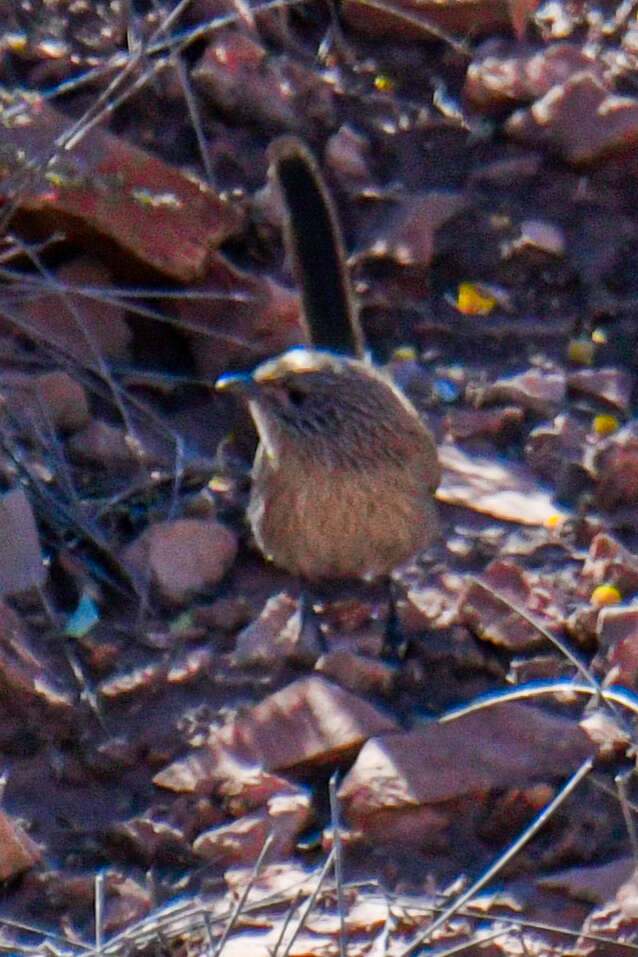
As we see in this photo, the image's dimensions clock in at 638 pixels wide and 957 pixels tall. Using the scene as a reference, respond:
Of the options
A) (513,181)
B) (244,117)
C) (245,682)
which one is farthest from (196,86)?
(245,682)

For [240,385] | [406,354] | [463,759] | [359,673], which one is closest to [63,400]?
[240,385]

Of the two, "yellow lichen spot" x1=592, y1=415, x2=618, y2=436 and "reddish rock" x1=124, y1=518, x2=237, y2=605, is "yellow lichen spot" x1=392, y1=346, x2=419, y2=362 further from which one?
"reddish rock" x1=124, y1=518, x2=237, y2=605

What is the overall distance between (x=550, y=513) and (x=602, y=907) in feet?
6.05

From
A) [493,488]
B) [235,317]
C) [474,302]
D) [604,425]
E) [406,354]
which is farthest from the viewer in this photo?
[474,302]

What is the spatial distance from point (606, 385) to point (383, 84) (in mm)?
1772

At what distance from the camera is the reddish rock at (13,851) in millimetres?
3732

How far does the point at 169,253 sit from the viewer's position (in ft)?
18.4

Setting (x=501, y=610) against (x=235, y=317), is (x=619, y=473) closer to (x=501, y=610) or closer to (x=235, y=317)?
(x=501, y=610)

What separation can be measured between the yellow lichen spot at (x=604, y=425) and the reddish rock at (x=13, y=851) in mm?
2518

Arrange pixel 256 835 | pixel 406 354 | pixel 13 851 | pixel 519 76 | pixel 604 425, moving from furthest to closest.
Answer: pixel 519 76
pixel 406 354
pixel 604 425
pixel 256 835
pixel 13 851

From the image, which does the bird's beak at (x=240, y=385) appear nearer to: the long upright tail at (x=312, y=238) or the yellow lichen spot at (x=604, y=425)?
the long upright tail at (x=312, y=238)

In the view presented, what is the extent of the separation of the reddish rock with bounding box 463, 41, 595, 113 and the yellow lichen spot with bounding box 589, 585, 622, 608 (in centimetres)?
247

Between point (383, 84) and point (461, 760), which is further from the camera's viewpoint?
point (383, 84)

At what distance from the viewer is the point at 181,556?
4.91 meters
